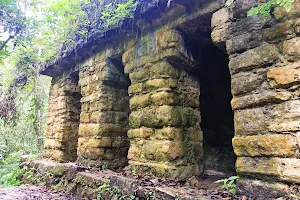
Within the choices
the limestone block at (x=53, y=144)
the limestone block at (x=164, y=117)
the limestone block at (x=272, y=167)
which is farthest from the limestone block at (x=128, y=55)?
the limestone block at (x=53, y=144)

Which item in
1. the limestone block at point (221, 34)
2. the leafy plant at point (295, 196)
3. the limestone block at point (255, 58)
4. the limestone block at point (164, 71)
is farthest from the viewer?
the limestone block at point (164, 71)

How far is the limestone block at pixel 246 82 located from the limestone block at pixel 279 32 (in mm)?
334

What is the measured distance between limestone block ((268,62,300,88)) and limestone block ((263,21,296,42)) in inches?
10.9

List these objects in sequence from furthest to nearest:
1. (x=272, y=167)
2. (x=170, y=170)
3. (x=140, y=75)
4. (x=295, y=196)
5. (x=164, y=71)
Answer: (x=140, y=75) < (x=164, y=71) < (x=170, y=170) < (x=272, y=167) < (x=295, y=196)

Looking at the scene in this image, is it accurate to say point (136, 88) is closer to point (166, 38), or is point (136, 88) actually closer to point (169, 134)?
point (166, 38)

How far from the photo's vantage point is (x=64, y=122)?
230 inches

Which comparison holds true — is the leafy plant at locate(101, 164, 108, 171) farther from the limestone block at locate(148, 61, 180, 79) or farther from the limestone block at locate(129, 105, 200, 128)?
the limestone block at locate(148, 61, 180, 79)

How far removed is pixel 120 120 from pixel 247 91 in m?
2.83

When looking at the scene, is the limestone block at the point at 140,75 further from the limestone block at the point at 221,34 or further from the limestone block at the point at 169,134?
the limestone block at the point at 221,34

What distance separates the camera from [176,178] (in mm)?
3127

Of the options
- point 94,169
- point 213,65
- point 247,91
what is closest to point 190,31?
point 247,91

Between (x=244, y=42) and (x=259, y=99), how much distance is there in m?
0.61

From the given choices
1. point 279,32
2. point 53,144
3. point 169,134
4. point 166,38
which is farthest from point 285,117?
point 53,144

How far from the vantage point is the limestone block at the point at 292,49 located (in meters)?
2.19
